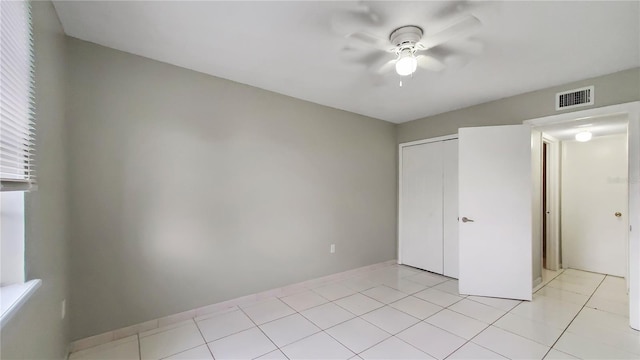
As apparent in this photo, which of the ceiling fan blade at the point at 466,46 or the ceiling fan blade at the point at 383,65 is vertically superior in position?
the ceiling fan blade at the point at 466,46

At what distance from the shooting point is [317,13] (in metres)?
1.73

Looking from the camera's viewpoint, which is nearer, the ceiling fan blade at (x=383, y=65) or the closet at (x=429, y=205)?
the ceiling fan blade at (x=383, y=65)

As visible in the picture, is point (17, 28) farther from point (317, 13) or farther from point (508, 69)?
point (508, 69)

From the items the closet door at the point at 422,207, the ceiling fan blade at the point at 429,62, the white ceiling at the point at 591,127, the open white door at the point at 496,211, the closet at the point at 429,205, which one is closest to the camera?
the ceiling fan blade at the point at 429,62

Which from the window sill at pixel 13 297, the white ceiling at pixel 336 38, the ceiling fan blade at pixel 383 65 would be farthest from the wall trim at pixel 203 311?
the ceiling fan blade at pixel 383 65

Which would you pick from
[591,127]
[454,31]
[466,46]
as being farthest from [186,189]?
[591,127]

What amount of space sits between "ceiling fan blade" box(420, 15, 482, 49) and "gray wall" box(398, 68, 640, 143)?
1.85m

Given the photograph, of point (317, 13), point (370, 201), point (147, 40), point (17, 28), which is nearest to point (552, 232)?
point (370, 201)

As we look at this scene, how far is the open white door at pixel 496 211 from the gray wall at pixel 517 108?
302 millimetres

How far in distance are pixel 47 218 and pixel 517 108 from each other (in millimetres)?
4531

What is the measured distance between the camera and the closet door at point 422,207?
3922mm

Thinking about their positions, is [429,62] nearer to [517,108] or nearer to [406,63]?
[406,63]

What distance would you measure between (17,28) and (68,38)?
1058 mm

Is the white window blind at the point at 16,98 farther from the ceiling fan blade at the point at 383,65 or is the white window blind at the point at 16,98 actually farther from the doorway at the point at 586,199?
the doorway at the point at 586,199
